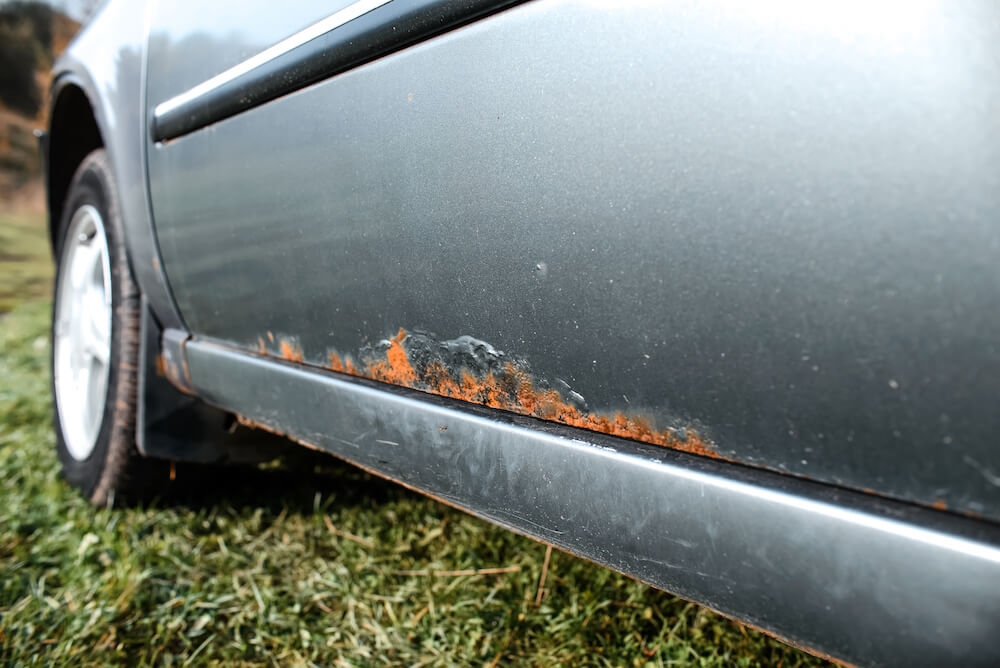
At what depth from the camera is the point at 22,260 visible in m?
7.69

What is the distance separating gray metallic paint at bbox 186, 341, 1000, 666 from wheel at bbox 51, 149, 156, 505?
85 cm

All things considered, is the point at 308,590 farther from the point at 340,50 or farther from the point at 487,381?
the point at 340,50

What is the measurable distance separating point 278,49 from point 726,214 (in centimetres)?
72

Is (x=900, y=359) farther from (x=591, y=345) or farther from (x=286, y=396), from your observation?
(x=286, y=396)

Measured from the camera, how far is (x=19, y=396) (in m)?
2.49

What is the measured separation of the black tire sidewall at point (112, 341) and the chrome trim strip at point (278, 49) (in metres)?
0.37

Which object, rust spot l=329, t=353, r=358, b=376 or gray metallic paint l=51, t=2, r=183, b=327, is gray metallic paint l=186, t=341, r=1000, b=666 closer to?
rust spot l=329, t=353, r=358, b=376

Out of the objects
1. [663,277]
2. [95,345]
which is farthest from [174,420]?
[663,277]

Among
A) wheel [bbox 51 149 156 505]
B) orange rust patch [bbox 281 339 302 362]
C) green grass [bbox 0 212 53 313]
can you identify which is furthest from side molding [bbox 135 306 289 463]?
green grass [bbox 0 212 53 313]

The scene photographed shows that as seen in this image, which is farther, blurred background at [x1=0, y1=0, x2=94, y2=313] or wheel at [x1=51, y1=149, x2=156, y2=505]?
blurred background at [x1=0, y1=0, x2=94, y2=313]

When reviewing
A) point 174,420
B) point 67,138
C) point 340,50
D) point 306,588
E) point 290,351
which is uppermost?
point 340,50

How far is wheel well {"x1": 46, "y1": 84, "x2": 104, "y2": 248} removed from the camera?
1.79m

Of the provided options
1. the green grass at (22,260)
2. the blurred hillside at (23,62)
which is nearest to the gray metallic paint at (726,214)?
the green grass at (22,260)

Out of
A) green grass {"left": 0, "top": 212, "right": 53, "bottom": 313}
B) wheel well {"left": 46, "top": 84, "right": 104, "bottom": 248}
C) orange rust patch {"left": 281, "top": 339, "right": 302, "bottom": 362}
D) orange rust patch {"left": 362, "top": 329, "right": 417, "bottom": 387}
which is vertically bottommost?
green grass {"left": 0, "top": 212, "right": 53, "bottom": 313}
